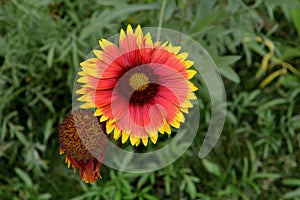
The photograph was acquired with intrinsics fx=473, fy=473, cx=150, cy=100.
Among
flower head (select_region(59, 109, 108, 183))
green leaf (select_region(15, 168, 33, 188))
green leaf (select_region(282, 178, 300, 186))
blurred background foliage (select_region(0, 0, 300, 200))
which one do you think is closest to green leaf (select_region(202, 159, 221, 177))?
blurred background foliage (select_region(0, 0, 300, 200))

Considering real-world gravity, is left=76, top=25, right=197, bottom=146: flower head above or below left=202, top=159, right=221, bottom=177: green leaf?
above

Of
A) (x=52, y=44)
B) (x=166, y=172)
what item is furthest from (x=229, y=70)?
(x=52, y=44)

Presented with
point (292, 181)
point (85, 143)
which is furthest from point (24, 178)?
point (85, 143)

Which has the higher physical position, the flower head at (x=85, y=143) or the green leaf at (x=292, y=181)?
the flower head at (x=85, y=143)

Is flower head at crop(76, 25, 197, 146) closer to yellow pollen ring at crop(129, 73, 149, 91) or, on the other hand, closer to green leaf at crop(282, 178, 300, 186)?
yellow pollen ring at crop(129, 73, 149, 91)

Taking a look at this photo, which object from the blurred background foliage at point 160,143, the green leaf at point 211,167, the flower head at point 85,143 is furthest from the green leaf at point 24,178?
the flower head at point 85,143

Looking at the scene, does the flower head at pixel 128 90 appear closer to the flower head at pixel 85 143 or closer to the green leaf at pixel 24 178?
the flower head at pixel 85 143

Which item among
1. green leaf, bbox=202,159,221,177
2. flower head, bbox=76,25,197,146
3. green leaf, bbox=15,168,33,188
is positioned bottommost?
green leaf, bbox=15,168,33,188

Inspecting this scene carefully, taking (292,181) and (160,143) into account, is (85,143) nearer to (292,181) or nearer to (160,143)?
(160,143)
